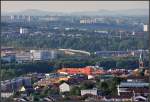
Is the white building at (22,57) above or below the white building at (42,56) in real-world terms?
above

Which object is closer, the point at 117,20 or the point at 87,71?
the point at 87,71

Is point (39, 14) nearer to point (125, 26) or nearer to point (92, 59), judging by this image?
point (125, 26)

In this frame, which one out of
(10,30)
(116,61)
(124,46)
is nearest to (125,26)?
(124,46)

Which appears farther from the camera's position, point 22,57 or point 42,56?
point 42,56

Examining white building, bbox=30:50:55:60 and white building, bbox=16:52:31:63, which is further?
white building, bbox=30:50:55:60

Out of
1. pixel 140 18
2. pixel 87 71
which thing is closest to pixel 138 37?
pixel 140 18

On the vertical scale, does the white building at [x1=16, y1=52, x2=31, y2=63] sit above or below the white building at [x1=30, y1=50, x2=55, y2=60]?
above

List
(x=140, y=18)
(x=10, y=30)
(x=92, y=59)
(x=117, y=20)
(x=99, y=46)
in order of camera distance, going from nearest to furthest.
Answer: (x=92, y=59)
(x=10, y=30)
(x=99, y=46)
(x=140, y=18)
(x=117, y=20)

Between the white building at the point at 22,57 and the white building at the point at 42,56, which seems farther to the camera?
the white building at the point at 42,56

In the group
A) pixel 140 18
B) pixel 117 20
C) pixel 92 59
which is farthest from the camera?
pixel 117 20
